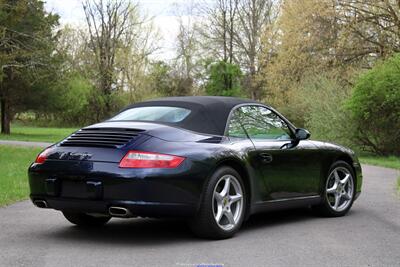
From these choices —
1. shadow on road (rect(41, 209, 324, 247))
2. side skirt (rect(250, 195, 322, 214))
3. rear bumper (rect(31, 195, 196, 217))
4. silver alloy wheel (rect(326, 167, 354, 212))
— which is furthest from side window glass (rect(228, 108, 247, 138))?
silver alloy wheel (rect(326, 167, 354, 212))

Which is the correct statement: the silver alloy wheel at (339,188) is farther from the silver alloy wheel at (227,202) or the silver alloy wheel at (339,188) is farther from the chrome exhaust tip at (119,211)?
the chrome exhaust tip at (119,211)

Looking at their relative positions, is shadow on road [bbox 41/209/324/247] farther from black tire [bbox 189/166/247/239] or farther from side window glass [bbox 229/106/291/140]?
side window glass [bbox 229/106/291/140]

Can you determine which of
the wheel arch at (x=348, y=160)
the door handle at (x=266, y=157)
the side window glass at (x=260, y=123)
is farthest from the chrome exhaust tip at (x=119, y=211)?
the wheel arch at (x=348, y=160)

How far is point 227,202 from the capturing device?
258 inches

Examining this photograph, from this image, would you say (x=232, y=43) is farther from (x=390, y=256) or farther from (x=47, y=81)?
(x=390, y=256)

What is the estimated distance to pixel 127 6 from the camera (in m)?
60.2

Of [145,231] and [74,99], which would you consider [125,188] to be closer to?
[145,231]

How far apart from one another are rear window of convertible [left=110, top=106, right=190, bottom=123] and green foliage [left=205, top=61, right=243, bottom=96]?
160 feet

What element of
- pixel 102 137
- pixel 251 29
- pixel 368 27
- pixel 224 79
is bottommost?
pixel 102 137

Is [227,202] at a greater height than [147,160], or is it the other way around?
[147,160]

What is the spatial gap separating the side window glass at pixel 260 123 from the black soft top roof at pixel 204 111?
0.46 feet

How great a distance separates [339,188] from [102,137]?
3.40m

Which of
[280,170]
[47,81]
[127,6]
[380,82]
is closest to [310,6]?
[380,82]

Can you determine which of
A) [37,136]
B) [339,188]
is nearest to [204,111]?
[339,188]
